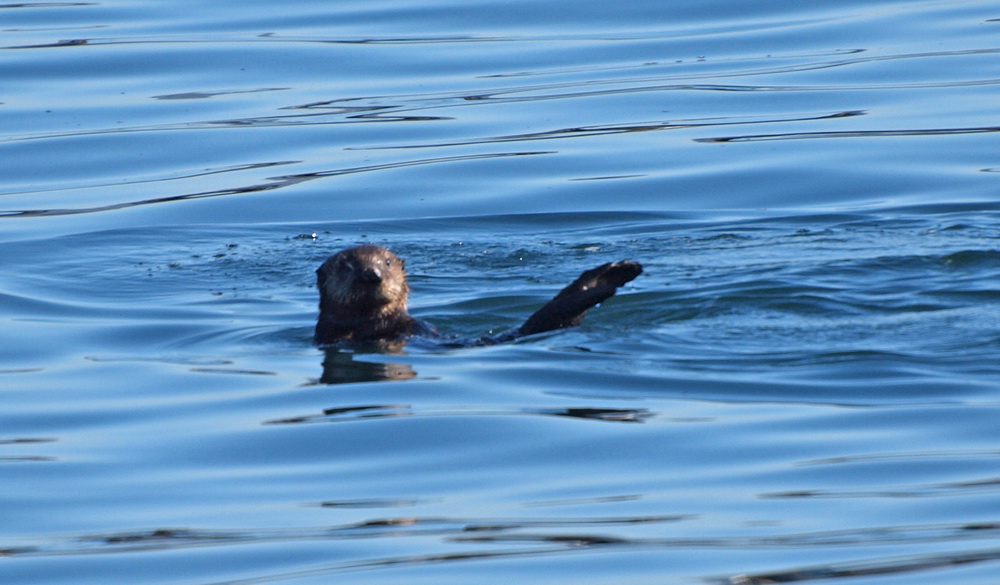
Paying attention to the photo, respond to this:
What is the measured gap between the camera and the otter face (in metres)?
8.32

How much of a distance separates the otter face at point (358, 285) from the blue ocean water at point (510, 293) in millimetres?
309

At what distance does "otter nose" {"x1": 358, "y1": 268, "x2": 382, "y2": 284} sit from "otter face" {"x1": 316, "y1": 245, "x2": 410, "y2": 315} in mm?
102

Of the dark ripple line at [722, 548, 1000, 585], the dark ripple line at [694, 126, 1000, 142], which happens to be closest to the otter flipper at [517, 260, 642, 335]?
the dark ripple line at [722, 548, 1000, 585]

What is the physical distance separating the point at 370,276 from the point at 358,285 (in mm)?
252

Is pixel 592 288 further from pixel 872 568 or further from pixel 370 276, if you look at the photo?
pixel 872 568

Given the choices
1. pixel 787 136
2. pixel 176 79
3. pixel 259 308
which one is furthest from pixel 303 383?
pixel 176 79

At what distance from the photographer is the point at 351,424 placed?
663cm

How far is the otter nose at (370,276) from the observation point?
26.4 ft

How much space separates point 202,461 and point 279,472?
1.24 ft

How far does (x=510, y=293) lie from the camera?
950 cm

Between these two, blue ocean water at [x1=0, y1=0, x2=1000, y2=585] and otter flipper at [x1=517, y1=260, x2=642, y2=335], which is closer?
blue ocean water at [x1=0, y1=0, x2=1000, y2=585]

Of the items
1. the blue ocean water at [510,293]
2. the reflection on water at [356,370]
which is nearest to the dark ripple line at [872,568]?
the blue ocean water at [510,293]

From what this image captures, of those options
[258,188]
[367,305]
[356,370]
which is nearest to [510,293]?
[367,305]

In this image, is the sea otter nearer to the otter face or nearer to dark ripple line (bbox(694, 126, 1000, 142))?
the otter face
